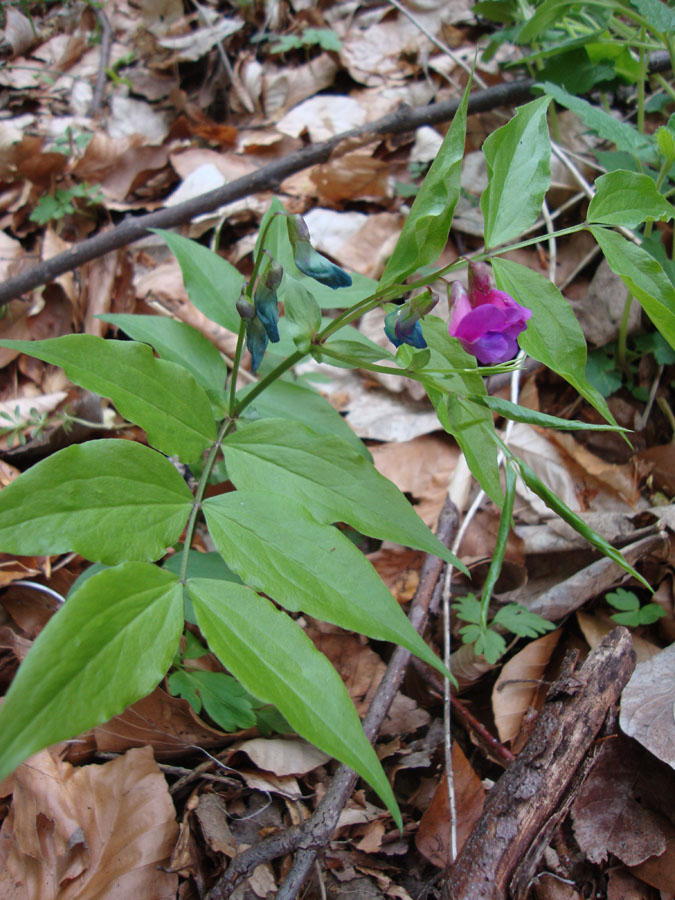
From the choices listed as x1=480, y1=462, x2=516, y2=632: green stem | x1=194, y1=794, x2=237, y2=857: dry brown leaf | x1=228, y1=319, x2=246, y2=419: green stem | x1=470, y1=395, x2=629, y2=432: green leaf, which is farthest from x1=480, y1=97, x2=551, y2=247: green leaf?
x1=194, y1=794, x2=237, y2=857: dry brown leaf

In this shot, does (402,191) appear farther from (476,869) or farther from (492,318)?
(476,869)

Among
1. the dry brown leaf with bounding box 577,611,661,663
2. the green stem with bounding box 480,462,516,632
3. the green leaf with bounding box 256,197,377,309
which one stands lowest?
the dry brown leaf with bounding box 577,611,661,663

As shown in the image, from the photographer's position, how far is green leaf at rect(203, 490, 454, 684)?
1.08 metres

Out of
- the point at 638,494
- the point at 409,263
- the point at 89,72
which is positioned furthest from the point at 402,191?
the point at 89,72

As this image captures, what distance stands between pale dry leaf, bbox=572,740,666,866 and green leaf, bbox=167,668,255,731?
778 millimetres

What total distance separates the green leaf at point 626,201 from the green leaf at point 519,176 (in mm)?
123

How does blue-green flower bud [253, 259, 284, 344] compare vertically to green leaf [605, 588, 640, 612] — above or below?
above

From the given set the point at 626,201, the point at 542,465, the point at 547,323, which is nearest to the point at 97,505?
the point at 547,323

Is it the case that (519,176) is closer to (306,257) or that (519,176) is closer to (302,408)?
(306,257)

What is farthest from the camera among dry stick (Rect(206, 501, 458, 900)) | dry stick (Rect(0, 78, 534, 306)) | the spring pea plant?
dry stick (Rect(0, 78, 534, 306))

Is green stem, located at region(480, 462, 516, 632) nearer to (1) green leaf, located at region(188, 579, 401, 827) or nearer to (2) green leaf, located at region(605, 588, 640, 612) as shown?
(1) green leaf, located at region(188, 579, 401, 827)

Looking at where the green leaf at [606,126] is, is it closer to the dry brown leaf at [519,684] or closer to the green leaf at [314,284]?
the green leaf at [314,284]

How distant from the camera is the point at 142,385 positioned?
1338 millimetres

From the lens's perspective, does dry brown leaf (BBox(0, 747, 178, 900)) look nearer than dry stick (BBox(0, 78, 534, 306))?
Yes
